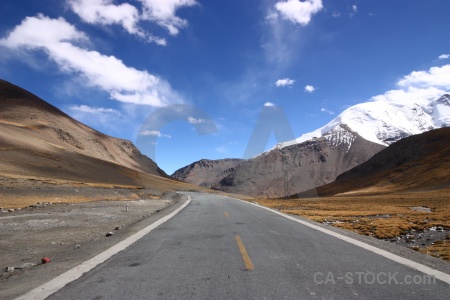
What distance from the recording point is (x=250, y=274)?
621 cm

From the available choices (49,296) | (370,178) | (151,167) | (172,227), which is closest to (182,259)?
(49,296)

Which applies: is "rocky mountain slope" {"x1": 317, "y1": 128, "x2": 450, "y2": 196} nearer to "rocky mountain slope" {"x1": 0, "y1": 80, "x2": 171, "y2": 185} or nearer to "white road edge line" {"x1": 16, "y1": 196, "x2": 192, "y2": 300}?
"rocky mountain slope" {"x1": 0, "y1": 80, "x2": 171, "y2": 185}

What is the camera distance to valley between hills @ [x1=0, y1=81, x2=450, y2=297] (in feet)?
35.5

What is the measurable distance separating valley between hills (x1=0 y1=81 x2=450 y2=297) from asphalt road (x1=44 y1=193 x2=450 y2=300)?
4.29ft

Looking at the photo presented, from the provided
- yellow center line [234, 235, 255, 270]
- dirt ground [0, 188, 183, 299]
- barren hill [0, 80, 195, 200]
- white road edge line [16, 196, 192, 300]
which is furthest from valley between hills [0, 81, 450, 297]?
yellow center line [234, 235, 255, 270]

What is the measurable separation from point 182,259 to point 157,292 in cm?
229

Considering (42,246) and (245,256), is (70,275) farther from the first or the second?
(42,246)

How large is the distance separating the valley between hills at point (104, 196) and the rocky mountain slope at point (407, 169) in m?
0.50

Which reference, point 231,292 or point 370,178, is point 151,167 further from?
point 231,292

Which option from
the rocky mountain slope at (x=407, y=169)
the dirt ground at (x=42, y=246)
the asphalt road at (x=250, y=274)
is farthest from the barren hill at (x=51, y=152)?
the rocky mountain slope at (x=407, y=169)

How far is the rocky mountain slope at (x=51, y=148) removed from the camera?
73.4m

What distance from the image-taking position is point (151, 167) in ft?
654

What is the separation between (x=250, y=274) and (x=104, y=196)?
147 feet

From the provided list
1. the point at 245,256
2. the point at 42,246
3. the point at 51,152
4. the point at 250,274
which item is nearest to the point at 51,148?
the point at 51,152
